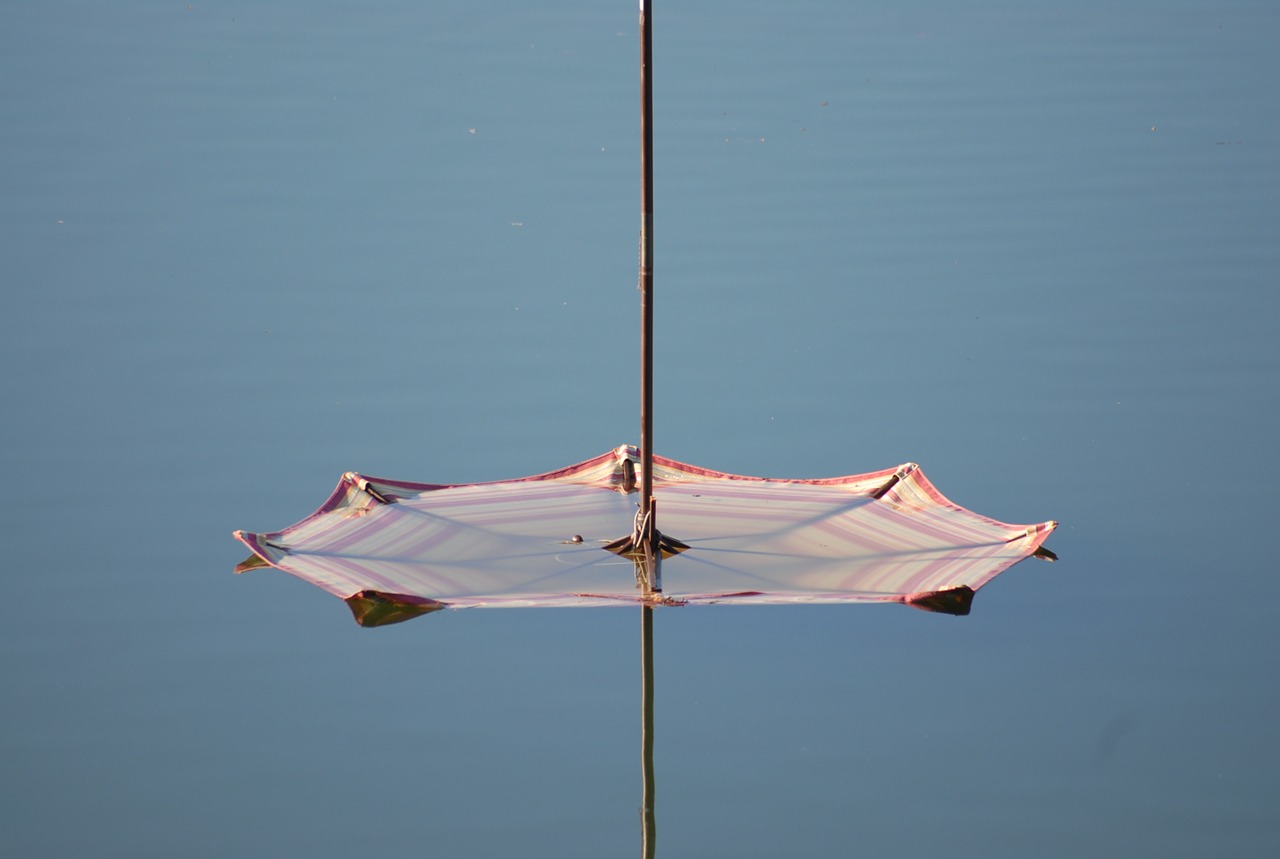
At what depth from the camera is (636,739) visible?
147 inches

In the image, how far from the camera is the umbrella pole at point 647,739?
3.43m

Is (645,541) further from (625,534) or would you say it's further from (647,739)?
(647,739)

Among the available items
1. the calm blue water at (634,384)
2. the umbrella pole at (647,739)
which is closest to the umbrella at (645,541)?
the umbrella pole at (647,739)

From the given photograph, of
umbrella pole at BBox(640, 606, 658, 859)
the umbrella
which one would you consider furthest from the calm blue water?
the umbrella

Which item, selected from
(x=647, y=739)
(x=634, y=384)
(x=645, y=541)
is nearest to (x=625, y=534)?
(x=645, y=541)

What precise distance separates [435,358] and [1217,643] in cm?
236

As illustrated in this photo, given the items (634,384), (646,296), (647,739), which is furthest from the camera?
(634,384)

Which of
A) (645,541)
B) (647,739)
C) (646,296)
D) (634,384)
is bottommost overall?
(647,739)

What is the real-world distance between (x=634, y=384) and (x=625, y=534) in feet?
4.76

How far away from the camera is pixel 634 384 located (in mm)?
5156

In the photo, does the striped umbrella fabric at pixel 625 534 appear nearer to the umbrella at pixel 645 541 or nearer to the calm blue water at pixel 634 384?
the umbrella at pixel 645 541

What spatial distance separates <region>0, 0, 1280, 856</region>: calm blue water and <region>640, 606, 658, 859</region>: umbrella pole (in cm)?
3

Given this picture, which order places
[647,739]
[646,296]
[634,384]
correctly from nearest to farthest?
[646,296], [647,739], [634,384]

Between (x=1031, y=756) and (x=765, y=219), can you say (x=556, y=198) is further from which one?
(x=1031, y=756)
